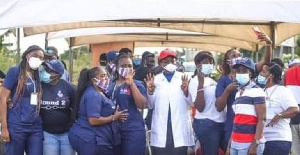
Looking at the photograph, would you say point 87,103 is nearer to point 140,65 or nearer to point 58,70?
point 58,70

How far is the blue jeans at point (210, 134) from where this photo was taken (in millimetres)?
7125

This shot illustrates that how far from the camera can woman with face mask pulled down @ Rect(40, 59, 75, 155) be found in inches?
273

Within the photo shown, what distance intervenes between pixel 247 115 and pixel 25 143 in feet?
8.28

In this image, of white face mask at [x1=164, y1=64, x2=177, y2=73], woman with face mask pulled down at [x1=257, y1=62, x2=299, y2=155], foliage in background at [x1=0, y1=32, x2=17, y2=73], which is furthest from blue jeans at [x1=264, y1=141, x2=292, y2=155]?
foliage in background at [x1=0, y1=32, x2=17, y2=73]

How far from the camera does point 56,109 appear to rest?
22.9ft

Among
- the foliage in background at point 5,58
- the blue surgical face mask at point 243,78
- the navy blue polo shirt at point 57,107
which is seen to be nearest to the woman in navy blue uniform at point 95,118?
the navy blue polo shirt at point 57,107

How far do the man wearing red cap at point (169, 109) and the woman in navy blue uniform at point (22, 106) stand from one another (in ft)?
4.24

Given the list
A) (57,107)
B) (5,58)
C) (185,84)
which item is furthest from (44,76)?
(5,58)

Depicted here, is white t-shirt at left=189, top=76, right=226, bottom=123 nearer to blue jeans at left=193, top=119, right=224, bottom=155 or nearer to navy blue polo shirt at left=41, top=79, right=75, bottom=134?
blue jeans at left=193, top=119, right=224, bottom=155

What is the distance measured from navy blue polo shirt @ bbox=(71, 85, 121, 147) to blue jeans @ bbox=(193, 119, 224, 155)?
102 cm

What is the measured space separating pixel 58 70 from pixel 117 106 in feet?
2.59

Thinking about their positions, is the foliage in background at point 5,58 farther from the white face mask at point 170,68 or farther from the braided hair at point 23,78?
the white face mask at point 170,68

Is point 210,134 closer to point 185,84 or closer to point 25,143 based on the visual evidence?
point 185,84

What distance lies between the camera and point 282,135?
6.84 meters
